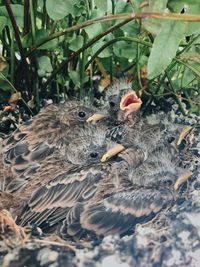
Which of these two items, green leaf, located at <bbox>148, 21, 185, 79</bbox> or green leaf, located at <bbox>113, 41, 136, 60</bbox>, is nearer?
green leaf, located at <bbox>148, 21, 185, 79</bbox>

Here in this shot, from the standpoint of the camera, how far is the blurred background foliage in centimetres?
84

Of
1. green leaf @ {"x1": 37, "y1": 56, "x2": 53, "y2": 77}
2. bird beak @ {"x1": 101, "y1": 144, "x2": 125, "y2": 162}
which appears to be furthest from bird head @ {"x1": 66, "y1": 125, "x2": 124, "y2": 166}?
green leaf @ {"x1": 37, "y1": 56, "x2": 53, "y2": 77}

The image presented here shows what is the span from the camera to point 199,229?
0.79 metres

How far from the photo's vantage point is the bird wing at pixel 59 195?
0.76 metres

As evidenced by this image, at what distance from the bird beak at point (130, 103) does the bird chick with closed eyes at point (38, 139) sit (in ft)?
0.13

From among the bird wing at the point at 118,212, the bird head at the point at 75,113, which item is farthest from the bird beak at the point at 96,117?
the bird wing at the point at 118,212

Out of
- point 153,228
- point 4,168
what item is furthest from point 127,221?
point 4,168

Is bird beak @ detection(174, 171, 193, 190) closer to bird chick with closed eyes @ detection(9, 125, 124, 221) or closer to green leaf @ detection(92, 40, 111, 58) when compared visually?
bird chick with closed eyes @ detection(9, 125, 124, 221)

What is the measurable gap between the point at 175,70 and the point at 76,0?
165 millimetres

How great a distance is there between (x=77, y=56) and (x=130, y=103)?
0.09 metres

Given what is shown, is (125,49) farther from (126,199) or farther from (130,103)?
(126,199)

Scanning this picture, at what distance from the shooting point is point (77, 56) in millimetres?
883

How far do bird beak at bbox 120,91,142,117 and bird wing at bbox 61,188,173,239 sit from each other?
12 cm

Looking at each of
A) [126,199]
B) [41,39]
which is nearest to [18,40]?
[41,39]
